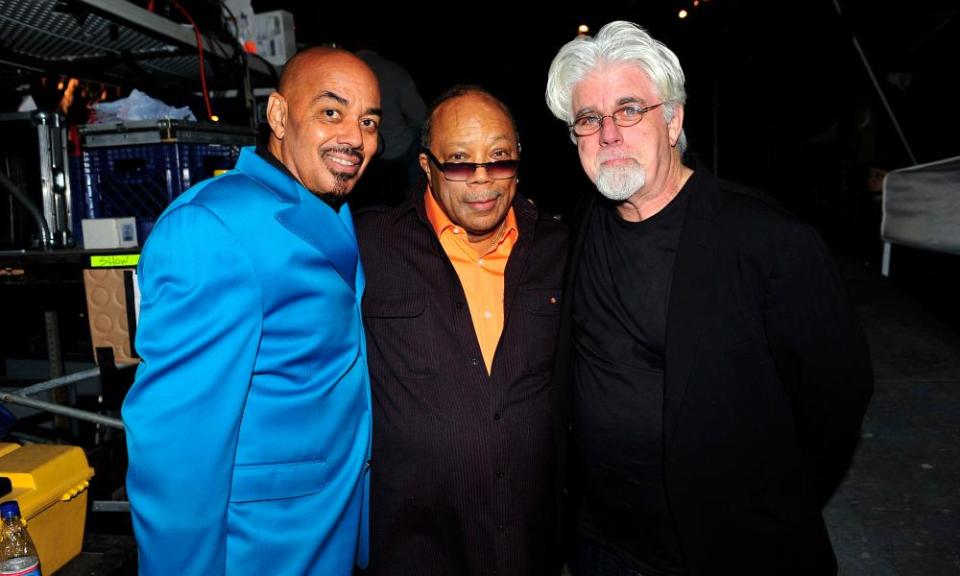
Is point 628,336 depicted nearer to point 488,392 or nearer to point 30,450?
point 488,392

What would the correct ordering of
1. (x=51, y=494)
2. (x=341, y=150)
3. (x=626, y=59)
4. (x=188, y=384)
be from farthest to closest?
(x=51, y=494), (x=626, y=59), (x=341, y=150), (x=188, y=384)

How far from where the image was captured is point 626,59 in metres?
1.99

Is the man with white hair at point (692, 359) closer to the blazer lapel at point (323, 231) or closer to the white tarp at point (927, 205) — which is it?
the blazer lapel at point (323, 231)

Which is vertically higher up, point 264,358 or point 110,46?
point 110,46

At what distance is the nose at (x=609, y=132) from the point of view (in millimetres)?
1999

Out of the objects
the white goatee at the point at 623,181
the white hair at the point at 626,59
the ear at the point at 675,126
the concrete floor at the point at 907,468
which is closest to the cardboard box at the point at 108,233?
the white hair at the point at 626,59

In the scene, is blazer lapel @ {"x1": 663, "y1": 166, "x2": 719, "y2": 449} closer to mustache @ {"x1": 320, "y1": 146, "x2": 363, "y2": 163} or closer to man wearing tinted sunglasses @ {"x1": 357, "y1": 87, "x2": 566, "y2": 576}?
man wearing tinted sunglasses @ {"x1": 357, "y1": 87, "x2": 566, "y2": 576}

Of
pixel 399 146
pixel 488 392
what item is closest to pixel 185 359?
pixel 488 392

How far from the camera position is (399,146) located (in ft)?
14.9

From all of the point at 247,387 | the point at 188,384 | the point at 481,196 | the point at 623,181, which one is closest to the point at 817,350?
the point at 623,181

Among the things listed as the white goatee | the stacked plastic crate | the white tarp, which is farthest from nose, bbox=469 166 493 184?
the white tarp

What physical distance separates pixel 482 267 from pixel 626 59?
2.83 feet

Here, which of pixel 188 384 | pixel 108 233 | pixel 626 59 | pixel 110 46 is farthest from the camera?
pixel 110 46

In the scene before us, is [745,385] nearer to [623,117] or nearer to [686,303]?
[686,303]
